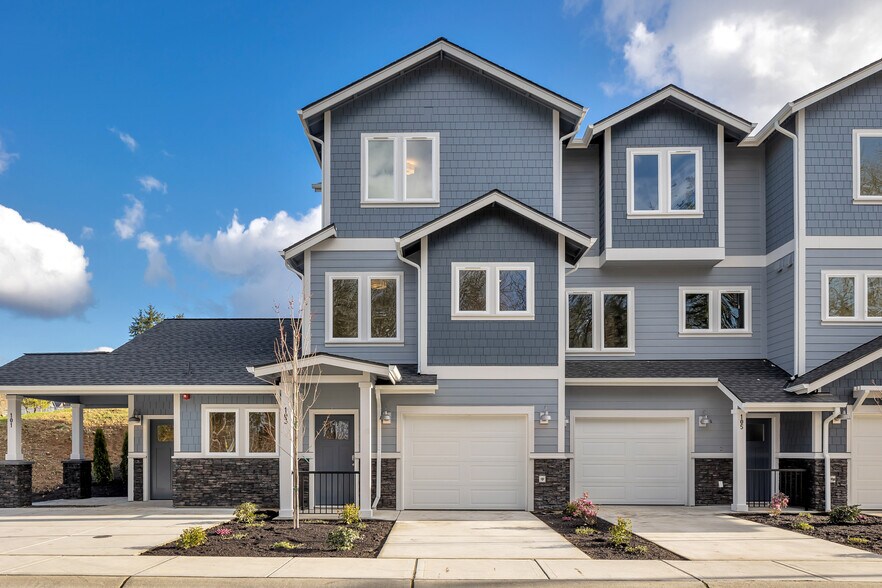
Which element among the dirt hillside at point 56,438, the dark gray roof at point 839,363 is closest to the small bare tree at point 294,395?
the dark gray roof at point 839,363

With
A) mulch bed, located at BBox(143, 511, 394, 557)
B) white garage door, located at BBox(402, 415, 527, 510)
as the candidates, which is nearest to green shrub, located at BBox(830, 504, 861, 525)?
white garage door, located at BBox(402, 415, 527, 510)

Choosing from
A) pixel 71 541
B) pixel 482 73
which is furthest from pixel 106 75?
pixel 71 541

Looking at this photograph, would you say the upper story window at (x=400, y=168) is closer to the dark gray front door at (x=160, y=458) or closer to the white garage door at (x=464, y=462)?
the white garage door at (x=464, y=462)

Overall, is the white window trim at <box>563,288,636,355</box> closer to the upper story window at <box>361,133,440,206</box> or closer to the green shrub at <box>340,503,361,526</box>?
the upper story window at <box>361,133,440,206</box>

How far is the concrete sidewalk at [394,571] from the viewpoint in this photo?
25.5 ft

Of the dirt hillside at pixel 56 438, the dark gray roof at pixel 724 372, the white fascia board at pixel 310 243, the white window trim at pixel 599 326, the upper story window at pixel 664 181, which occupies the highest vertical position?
the upper story window at pixel 664 181

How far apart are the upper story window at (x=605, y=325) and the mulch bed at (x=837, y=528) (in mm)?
4483

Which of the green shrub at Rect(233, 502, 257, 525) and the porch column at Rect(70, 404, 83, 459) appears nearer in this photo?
the green shrub at Rect(233, 502, 257, 525)

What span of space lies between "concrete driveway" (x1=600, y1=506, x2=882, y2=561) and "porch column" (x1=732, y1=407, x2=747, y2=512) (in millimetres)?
414

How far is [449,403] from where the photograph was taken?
14.3m

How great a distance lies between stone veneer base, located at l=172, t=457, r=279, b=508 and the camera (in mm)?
14156

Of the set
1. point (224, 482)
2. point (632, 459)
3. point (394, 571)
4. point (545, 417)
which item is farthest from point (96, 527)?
point (632, 459)

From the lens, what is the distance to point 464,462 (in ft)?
47.3

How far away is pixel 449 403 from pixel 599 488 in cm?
401
